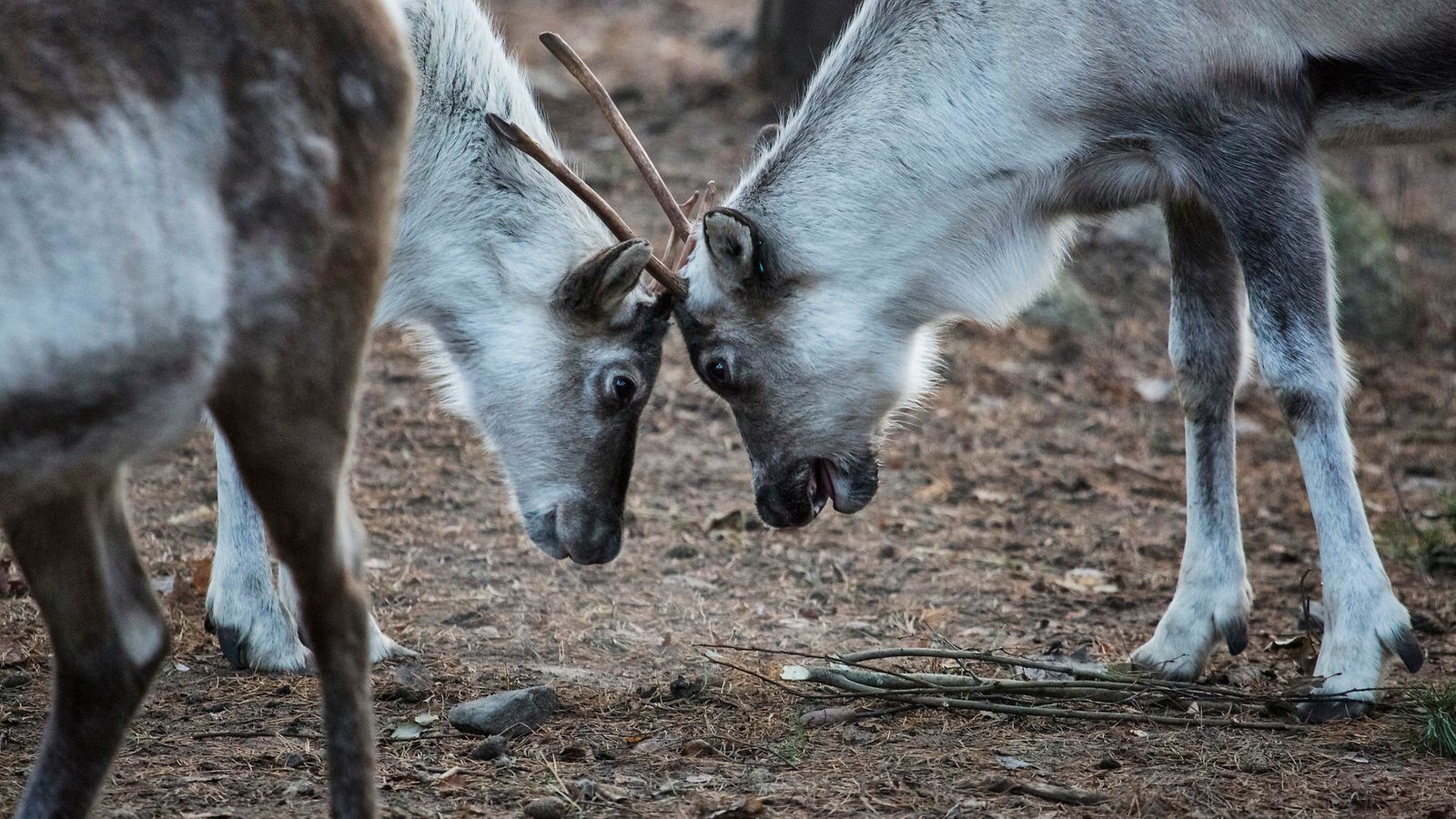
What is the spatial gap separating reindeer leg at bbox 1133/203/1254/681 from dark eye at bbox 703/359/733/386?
1.45 metres

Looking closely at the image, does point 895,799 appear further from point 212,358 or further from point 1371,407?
point 1371,407

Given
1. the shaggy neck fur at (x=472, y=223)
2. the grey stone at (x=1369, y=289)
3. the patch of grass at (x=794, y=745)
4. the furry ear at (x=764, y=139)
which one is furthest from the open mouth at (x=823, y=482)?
the grey stone at (x=1369, y=289)

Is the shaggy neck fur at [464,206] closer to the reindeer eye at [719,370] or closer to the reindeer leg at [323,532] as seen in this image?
the reindeer eye at [719,370]

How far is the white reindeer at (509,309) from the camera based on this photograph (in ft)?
14.6

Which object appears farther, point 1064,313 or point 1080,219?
point 1064,313

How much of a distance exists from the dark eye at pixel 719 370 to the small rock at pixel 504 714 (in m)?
1.29

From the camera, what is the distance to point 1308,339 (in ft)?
13.7

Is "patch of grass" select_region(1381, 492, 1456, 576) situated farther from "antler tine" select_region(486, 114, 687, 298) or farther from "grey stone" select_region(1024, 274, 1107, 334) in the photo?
"antler tine" select_region(486, 114, 687, 298)

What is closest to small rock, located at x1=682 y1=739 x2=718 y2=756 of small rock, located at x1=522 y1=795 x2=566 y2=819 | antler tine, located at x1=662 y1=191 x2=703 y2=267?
small rock, located at x1=522 y1=795 x2=566 y2=819

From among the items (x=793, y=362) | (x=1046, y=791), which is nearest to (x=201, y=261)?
(x=1046, y=791)

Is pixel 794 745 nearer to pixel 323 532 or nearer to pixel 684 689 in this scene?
pixel 684 689

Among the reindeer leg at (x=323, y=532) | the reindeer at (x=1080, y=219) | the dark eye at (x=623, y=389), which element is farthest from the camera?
the dark eye at (x=623, y=389)

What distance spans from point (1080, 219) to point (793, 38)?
210 inches

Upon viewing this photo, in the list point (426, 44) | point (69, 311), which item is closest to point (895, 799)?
point (69, 311)
